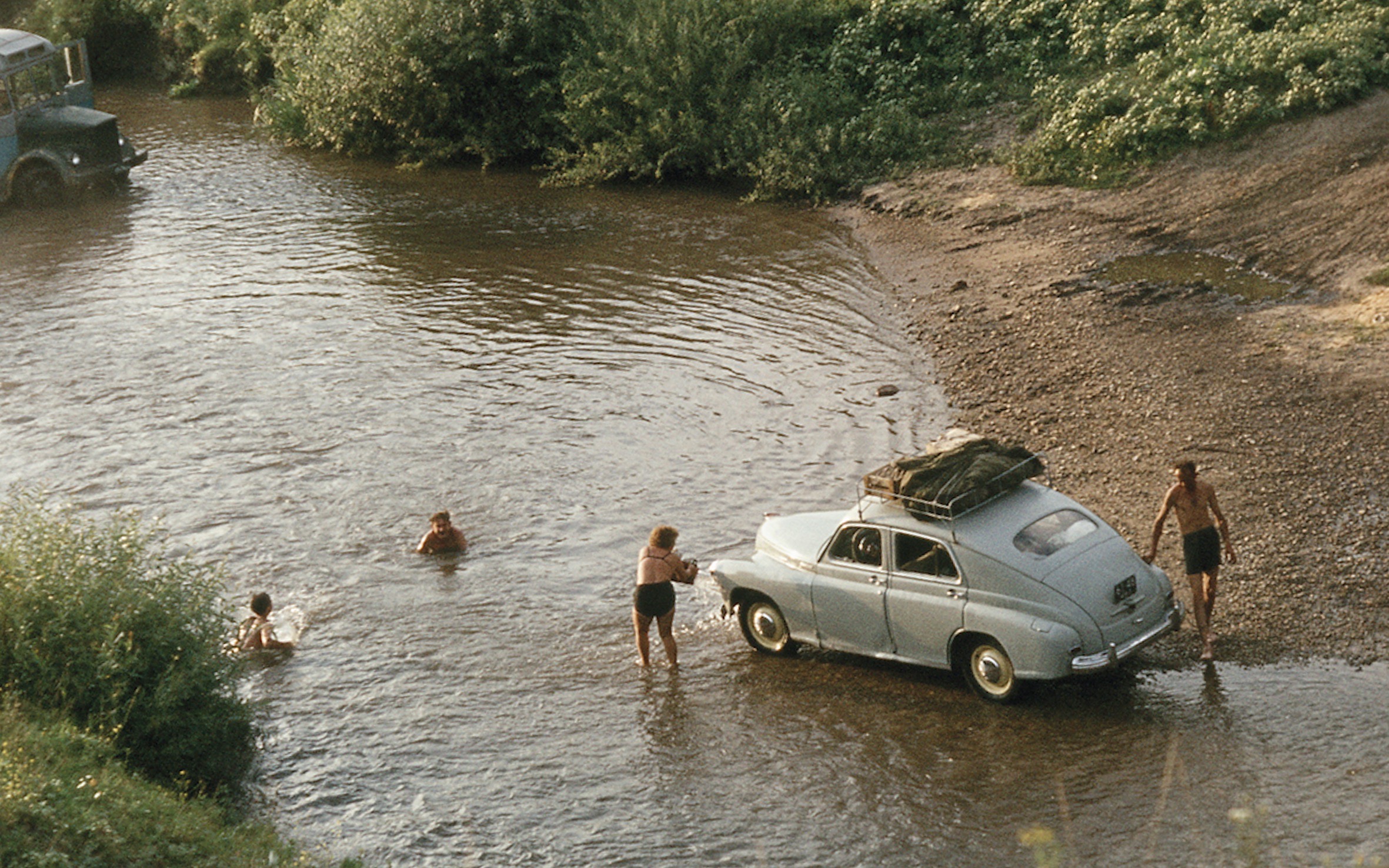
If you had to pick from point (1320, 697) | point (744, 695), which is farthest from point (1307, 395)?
point (744, 695)

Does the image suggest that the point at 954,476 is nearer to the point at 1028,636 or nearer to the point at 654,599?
the point at 1028,636

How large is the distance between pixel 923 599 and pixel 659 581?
2.33 meters

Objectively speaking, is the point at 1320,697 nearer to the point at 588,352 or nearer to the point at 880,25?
the point at 588,352

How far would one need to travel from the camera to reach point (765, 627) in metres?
11.9

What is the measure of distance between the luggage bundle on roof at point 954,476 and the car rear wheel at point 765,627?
1.46 meters

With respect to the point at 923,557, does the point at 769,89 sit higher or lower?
higher

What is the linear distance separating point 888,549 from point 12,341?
16632 mm

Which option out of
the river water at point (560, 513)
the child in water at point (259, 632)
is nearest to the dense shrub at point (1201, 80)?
the river water at point (560, 513)

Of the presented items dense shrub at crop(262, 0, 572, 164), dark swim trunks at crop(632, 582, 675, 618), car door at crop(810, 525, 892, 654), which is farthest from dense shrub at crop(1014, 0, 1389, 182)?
dark swim trunks at crop(632, 582, 675, 618)

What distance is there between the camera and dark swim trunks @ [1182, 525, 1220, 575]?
422 inches

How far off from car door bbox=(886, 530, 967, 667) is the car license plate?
113 centimetres

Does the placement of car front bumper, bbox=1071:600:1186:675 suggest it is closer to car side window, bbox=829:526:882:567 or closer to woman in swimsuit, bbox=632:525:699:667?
car side window, bbox=829:526:882:567

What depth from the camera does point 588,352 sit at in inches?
791

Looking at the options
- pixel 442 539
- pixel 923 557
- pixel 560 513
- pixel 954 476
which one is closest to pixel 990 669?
pixel 923 557
